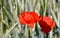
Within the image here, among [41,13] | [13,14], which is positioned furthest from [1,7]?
[41,13]

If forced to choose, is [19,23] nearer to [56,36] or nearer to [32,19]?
[32,19]

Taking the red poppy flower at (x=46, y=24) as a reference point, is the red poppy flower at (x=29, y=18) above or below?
above

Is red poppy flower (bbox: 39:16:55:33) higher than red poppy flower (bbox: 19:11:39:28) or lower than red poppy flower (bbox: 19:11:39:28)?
lower
